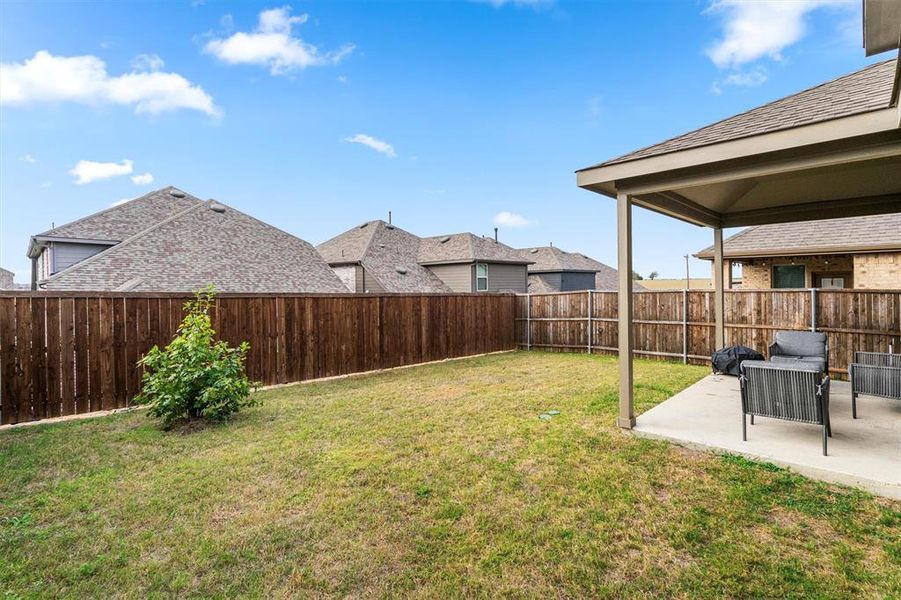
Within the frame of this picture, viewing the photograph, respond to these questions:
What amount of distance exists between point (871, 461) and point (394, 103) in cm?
1670

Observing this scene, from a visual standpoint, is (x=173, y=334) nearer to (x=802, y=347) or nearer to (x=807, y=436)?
(x=807, y=436)

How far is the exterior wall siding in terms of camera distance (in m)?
13.2

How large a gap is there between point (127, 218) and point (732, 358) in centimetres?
1833

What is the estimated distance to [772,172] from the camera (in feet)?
13.6

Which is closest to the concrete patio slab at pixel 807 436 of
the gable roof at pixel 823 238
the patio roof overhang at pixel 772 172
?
the patio roof overhang at pixel 772 172

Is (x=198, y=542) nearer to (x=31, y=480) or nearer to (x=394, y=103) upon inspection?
→ (x=31, y=480)

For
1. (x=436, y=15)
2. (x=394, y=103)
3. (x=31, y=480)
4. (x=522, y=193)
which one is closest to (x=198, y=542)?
(x=31, y=480)

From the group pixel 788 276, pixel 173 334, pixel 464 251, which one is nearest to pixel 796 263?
pixel 788 276

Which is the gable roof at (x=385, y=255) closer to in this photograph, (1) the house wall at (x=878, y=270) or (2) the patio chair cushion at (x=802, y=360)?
(2) the patio chair cushion at (x=802, y=360)

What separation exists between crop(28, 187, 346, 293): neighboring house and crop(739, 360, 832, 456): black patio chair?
41.3 ft

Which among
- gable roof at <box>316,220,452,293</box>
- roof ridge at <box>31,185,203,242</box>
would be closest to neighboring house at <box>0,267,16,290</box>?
roof ridge at <box>31,185,203,242</box>

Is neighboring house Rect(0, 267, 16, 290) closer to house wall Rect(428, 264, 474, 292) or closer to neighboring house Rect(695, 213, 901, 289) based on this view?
house wall Rect(428, 264, 474, 292)

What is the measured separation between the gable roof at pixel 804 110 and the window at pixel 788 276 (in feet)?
29.9

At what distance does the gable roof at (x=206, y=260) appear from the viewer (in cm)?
1153
